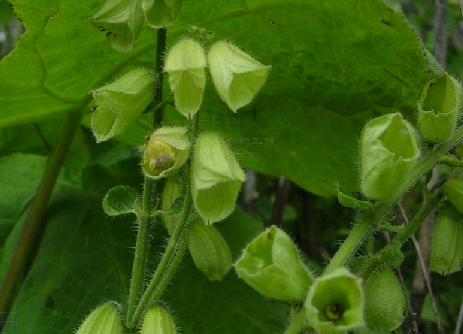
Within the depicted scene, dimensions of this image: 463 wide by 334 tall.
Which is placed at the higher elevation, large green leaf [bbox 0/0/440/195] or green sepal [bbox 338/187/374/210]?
green sepal [bbox 338/187/374/210]

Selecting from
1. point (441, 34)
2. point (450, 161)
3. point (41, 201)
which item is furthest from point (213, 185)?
point (441, 34)

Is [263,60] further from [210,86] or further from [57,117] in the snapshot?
[57,117]

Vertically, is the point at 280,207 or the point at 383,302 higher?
the point at 383,302

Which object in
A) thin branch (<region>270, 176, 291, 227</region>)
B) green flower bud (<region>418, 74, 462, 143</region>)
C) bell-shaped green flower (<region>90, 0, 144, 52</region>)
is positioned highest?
bell-shaped green flower (<region>90, 0, 144, 52</region>)

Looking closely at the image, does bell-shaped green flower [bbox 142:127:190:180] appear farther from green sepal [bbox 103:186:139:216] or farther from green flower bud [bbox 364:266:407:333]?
green flower bud [bbox 364:266:407:333]

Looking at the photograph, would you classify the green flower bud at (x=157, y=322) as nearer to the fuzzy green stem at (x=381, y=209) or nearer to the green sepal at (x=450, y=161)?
the fuzzy green stem at (x=381, y=209)

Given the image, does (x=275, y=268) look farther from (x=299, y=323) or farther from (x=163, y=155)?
(x=163, y=155)

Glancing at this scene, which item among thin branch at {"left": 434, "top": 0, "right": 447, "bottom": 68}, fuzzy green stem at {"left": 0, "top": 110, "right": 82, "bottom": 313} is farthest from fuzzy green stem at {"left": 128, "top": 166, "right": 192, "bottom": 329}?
thin branch at {"left": 434, "top": 0, "right": 447, "bottom": 68}
